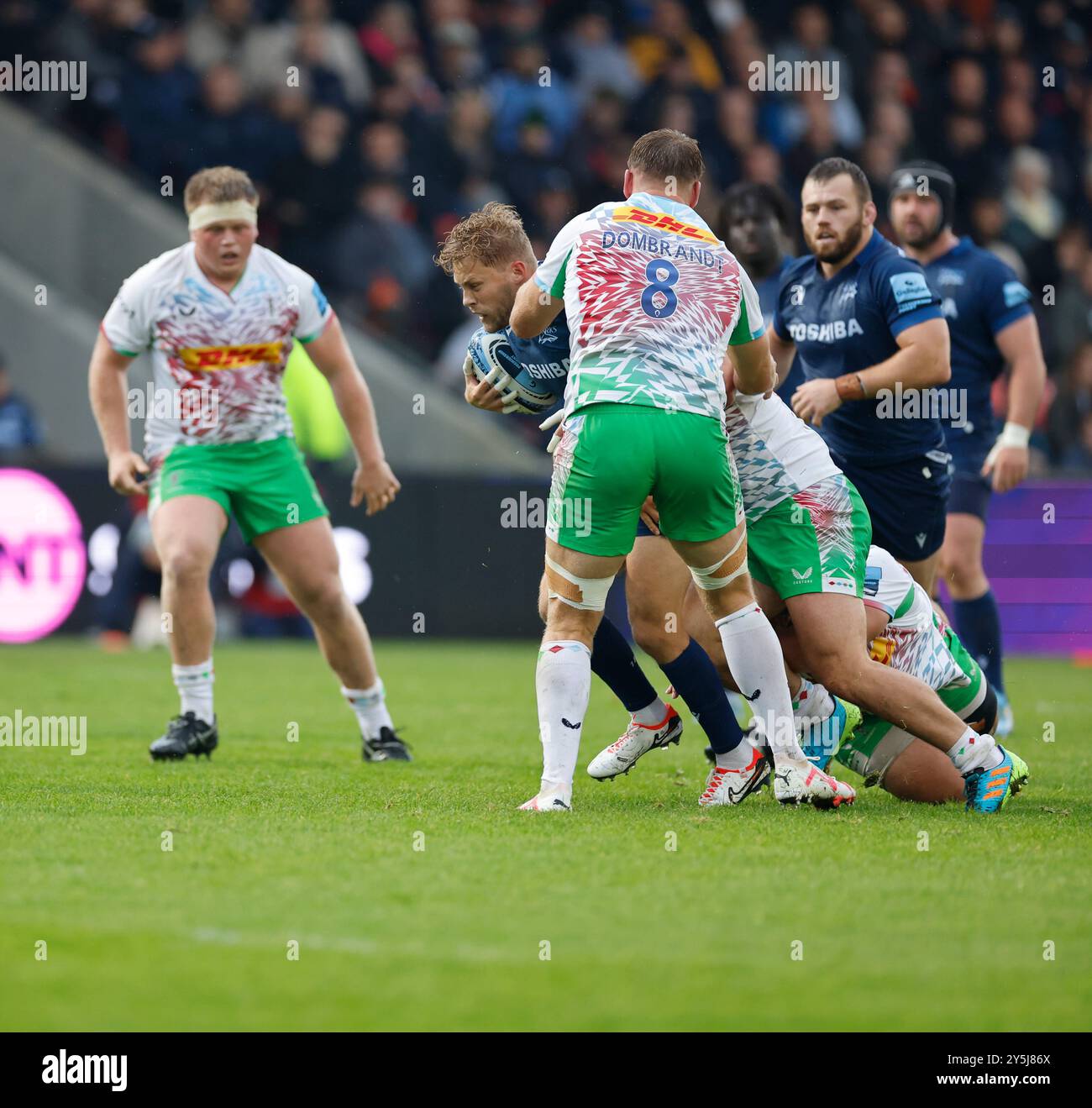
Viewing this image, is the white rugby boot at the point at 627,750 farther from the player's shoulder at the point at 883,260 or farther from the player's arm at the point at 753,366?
the player's shoulder at the point at 883,260

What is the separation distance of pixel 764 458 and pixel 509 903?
2358 millimetres

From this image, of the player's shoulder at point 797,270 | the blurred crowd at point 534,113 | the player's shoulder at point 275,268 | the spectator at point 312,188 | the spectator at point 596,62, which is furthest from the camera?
the spectator at point 596,62

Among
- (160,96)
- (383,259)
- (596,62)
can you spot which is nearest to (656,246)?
(383,259)

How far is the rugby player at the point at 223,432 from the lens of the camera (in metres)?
7.47

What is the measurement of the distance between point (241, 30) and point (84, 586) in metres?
5.47

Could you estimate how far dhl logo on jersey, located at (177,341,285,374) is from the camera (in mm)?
7539

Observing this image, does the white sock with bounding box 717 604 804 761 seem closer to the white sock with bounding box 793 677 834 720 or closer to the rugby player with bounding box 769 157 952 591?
the white sock with bounding box 793 677 834 720

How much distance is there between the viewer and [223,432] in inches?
299

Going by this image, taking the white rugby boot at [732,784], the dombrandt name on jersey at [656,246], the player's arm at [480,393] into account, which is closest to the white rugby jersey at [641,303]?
the dombrandt name on jersey at [656,246]

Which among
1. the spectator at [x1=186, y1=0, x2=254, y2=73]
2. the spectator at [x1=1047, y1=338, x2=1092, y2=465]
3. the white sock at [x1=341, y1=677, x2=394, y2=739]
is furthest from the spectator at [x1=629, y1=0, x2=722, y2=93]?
the white sock at [x1=341, y1=677, x2=394, y2=739]

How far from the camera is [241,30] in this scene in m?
16.3

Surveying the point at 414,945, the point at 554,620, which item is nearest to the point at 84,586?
the point at 554,620

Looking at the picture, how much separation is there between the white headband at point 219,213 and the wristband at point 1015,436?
12.3 ft

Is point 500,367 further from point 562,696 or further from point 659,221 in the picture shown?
point 562,696
